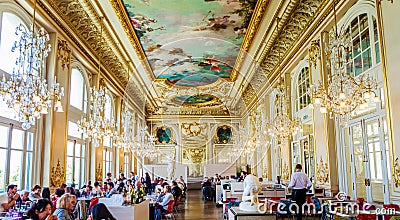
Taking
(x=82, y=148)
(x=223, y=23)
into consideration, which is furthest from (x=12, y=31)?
(x=223, y=23)

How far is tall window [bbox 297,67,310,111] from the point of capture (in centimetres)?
1110

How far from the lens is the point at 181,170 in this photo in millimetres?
23125

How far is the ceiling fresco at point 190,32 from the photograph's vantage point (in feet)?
33.1

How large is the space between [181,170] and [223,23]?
536 inches

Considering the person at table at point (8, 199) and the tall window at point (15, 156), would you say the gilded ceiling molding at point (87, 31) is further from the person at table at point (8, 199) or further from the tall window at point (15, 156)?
the person at table at point (8, 199)

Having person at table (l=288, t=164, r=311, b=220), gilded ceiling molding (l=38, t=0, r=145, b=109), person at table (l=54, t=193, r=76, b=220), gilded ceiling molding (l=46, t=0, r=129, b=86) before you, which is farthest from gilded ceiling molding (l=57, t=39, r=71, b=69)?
person at table (l=288, t=164, r=311, b=220)

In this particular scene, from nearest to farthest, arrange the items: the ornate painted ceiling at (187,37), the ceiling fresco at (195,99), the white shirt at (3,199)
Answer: the white shirt at (3,199)
the ornate painted ceiling at (187,37)
the ceiling fresco at (195,99)

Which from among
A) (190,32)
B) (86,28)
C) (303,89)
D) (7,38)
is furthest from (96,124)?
(303,89)

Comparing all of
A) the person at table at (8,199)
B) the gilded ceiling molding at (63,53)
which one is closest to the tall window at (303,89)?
the gilded ceiling molding at (63,53)

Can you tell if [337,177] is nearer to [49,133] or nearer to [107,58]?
[49,133]

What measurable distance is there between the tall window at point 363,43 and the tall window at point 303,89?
108 inches

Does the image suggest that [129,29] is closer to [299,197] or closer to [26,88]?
[26,88]

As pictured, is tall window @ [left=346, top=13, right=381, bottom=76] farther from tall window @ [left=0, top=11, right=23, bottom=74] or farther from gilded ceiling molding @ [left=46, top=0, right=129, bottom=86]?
tall window @ [left=0, top=11, right=23, bottom=74]

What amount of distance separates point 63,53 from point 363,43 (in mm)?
7453
